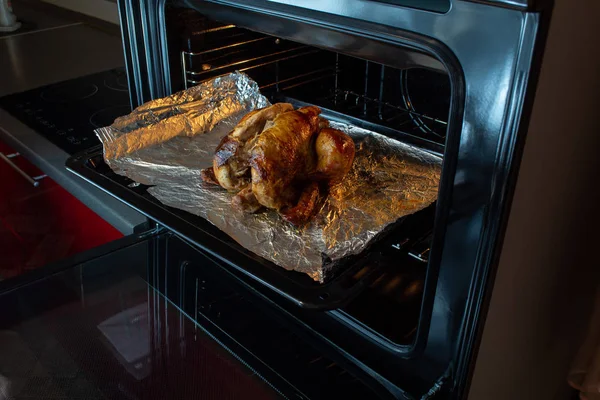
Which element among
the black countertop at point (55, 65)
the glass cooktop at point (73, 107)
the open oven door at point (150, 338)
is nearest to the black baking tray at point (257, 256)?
the open oven door at point (150, 338)

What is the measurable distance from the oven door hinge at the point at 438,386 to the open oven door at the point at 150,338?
10 centimetres

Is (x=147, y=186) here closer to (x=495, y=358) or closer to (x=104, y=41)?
(x=495, y=358)

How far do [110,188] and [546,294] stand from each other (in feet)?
2.00

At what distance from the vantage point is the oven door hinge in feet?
1.99

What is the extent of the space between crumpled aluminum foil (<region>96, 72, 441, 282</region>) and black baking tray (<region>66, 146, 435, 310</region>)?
0.6 inches

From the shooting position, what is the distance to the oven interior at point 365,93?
2.32 ft

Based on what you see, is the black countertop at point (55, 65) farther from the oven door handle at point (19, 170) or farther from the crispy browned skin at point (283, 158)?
the crispy browned skin at point (283, 158)

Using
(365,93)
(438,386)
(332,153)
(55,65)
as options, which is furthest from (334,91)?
(55,65)

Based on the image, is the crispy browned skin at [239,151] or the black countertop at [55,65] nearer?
the crispy browned skin at [239,151]

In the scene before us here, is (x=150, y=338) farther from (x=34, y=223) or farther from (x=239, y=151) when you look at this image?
(x=34, y=223)

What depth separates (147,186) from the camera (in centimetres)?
83

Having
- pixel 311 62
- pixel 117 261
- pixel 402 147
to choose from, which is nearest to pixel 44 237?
pixel 117 261

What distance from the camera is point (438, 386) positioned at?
61 cm

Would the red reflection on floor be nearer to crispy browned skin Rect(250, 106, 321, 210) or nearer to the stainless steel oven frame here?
crispy browned skin Rect(250, 106, 321, 210)
